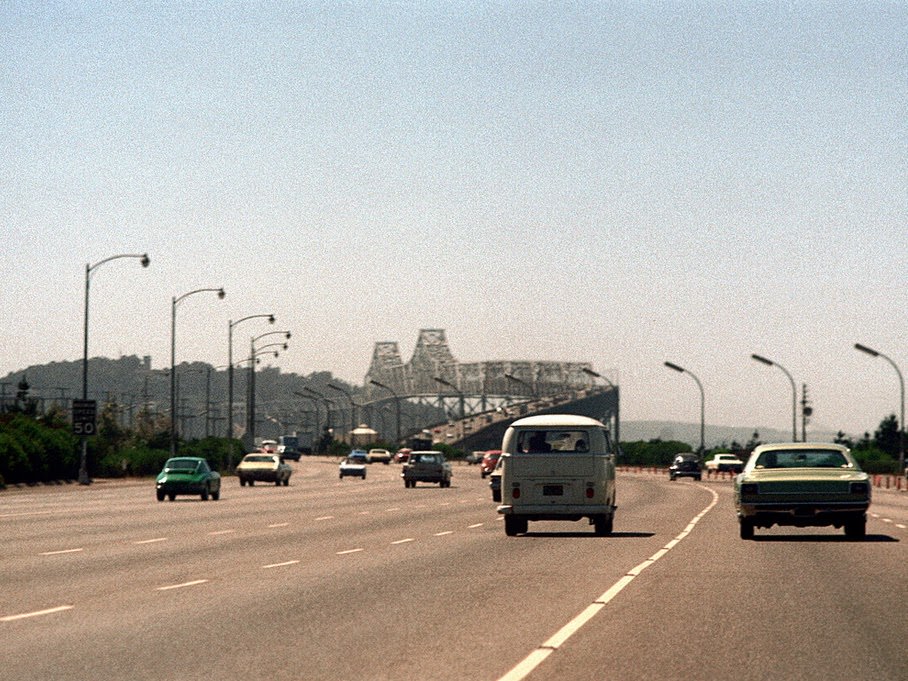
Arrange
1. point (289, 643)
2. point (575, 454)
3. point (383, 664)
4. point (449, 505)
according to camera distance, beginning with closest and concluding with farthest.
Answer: point (383, 664)
point (289, 643)
point (575, 454)
point (449, 505)

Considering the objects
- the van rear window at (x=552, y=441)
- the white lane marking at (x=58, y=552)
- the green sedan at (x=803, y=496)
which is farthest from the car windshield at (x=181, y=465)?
the green sedan at (x=803, y=496)

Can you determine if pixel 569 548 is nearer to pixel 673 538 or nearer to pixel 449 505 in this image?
pixel 673 538

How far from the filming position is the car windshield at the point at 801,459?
28.0 meters

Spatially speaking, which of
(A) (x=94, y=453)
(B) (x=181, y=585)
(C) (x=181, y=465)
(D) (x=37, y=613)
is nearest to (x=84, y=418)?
(A) (x=94, y=453)

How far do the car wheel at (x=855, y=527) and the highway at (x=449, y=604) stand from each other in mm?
309

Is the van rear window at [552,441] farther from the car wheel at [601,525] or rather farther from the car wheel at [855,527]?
the car wheel at [855,527]

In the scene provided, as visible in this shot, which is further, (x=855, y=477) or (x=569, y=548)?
(x=855, y=477)

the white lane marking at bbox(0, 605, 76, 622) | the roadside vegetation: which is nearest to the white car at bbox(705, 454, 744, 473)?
the roadside vegetation

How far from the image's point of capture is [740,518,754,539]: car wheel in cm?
2753

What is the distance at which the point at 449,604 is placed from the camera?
51.3 ft

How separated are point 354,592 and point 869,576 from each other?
258 inches

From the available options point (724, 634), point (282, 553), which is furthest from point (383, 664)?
point (282, 553)

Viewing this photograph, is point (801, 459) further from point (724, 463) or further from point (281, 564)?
point (724, 463)

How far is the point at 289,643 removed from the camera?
12.4m
